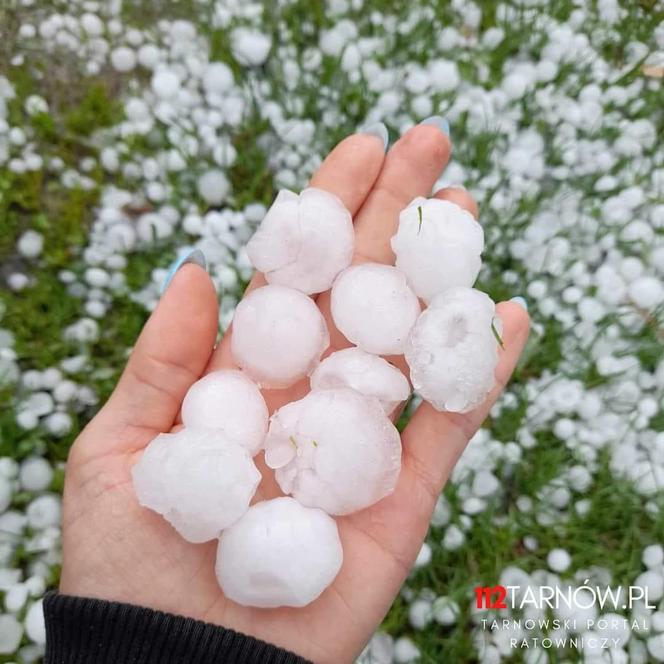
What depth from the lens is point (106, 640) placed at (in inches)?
37.5

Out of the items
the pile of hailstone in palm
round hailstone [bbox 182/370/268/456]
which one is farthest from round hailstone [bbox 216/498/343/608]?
round hailstone [bbox 182/370/268/456]

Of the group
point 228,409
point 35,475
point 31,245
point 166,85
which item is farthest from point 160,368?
point 166,85

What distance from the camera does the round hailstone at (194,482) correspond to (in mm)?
965

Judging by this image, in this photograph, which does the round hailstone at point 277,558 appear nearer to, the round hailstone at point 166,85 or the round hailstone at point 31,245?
the round hailstone at point 31,245

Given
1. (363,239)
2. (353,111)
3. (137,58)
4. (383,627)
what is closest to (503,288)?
(363,239)

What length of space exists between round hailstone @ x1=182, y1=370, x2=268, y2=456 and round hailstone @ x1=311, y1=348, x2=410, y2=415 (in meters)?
0.10

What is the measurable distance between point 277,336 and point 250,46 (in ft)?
2.90

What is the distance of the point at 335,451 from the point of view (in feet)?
3.37

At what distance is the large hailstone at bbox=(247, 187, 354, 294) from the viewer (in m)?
1.14

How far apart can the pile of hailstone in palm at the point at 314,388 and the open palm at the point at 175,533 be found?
0.13 ft

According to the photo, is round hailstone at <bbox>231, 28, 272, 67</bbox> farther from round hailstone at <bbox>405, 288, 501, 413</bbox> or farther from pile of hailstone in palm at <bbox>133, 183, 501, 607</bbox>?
round hailstone at <bbox>405, 288, 501, 413</bbox>

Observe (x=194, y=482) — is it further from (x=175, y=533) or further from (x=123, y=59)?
(x=123, y=59)

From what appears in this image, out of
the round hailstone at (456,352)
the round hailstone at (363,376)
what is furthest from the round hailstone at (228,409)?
the round hailstone at (456,352)

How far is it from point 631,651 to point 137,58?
160 centimetres
